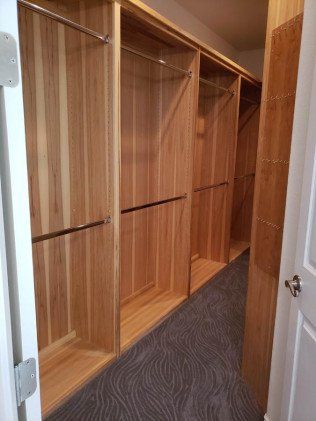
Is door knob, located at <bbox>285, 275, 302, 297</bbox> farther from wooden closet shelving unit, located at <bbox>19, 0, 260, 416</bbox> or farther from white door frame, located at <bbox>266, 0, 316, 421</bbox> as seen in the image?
wooden closet shelving unit, located at <bbox>19, 0, 260, 416</bbox>

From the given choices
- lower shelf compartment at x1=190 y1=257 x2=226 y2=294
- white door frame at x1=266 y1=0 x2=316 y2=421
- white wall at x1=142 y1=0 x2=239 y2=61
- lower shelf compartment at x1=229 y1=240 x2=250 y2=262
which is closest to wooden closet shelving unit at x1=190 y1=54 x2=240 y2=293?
lower shelf compartment at x1=190 y1=257 x2=226 y2=294

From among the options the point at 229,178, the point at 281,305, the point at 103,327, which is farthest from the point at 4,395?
the point at 229,178

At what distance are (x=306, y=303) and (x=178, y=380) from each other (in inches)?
45.1

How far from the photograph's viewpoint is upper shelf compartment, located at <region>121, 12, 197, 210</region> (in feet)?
8.16

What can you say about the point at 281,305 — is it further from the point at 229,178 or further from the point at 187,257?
the point at 229,178

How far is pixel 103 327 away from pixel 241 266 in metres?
2.11

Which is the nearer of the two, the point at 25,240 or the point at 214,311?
the point at 25,240

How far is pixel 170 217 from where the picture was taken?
9.41ft

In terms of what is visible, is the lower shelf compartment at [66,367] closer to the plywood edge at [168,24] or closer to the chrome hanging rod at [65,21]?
the chrome hanging rod at [65,21]

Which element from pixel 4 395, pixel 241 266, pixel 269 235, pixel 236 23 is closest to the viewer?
pixel 4 395

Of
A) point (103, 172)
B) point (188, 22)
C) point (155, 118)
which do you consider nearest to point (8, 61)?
point (103, 172)

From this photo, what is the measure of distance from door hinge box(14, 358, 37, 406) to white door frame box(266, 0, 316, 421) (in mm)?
966

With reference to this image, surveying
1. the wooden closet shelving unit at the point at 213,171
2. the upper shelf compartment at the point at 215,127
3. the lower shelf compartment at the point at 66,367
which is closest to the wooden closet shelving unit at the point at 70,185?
the lower shelf compartment at the point at 66,367

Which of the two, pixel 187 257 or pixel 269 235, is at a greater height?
pixel 269 235
